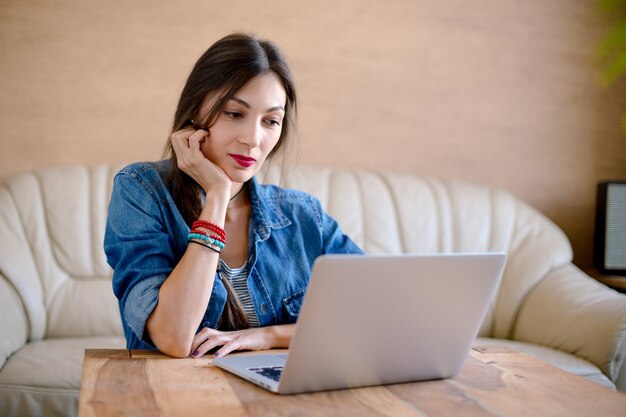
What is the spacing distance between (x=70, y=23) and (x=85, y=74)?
0.60 ft

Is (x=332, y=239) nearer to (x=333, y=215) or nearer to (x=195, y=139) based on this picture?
(x=195, y=139)

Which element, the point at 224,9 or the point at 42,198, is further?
the point at 224,9

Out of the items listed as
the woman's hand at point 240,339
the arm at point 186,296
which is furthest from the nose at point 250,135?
the woman's hand at point 240,339

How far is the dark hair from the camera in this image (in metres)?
1.33

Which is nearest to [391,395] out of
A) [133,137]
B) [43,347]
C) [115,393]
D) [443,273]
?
[443,273]

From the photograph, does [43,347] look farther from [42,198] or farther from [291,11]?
[291,11]

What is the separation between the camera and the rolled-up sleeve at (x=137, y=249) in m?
1.18

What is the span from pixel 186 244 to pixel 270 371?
38 centimetres

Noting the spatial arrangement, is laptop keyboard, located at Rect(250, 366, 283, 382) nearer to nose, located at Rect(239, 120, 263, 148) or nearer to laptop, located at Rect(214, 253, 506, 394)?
laptop, located at Rect(214, 253, 506, 394)

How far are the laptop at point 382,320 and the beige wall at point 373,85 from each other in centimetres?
179

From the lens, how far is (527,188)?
3010mm

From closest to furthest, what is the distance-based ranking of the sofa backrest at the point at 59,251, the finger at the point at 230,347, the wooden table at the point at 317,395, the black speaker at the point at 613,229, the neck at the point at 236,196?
1. the wooden table at the point at 317,395
2. the finger at the point at 230,347
3. the neck at the point at 236,196
4. the sofa backrest at the point at 59,251
5. the black speaker at the point at 613,229

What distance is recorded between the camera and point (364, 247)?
246cm

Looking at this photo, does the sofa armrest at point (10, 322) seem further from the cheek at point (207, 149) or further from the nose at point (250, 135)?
the nose at point (250, 135)
